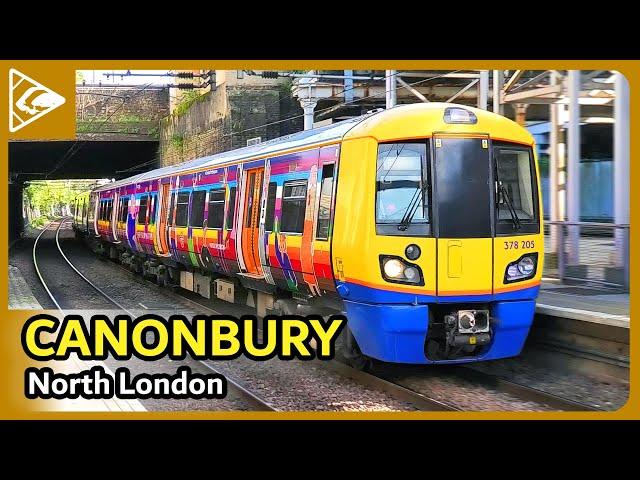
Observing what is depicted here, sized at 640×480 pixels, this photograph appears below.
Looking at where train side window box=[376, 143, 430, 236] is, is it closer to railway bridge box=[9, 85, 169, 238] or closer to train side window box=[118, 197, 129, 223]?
train side window box=[118, 197, 129, 223]

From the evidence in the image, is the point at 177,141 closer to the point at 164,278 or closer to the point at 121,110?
the point at 121,110

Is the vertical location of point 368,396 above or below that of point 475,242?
below

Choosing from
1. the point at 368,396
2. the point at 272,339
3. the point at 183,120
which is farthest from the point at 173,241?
the point at 183,120

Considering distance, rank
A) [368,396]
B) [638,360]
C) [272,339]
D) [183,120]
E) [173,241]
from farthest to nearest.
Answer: [183,120]
[173,241]
[368,396]
[638,360]
[272,339]

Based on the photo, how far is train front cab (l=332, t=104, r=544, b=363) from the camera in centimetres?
680

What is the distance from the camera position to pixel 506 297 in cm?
712

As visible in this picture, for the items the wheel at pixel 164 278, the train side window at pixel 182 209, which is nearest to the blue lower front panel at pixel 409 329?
the train side window at pixel 182 209

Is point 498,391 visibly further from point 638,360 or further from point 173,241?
point 173,241

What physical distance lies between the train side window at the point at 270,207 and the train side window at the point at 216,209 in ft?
6.40

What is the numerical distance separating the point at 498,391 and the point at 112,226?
660 inches

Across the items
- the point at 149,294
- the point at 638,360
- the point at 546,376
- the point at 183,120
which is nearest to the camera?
the point at 638,360

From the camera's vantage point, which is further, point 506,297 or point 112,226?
point 112,226

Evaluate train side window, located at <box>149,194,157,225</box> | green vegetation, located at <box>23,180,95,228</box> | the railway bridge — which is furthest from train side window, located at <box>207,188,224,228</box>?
green vegetation, located at <box>23,180,95,228</box>

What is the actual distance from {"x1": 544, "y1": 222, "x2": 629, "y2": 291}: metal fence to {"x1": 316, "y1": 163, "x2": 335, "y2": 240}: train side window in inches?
152
